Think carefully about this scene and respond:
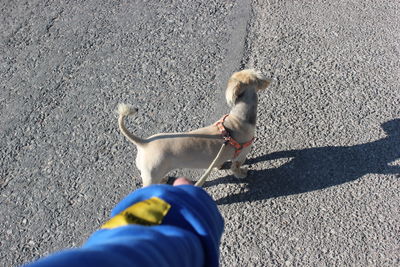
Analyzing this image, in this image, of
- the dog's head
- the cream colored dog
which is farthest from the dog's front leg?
the dog's head

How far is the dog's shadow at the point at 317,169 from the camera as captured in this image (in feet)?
9.81

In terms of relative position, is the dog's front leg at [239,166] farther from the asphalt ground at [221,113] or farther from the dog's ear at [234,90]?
the dog's ear at [234,90]

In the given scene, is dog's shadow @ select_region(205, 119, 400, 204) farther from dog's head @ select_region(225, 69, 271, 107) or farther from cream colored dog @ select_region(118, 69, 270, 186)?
dog's head @ select_region(225, 69, 271, 107)

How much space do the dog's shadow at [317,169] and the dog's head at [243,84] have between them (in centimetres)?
62

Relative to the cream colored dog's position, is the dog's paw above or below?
below

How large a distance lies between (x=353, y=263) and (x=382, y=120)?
1.31 m

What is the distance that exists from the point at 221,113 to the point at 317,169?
97cm

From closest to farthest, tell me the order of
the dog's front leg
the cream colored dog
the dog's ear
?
1. the cream colored dog
2. the dog's ear
3. the dog's front leg

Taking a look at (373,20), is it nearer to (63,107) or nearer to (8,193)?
(63,107)

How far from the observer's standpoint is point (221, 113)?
349 cm

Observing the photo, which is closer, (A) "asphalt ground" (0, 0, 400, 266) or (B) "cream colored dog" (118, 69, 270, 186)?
(B) "cream colored dog" (118, 69, 270, 186)

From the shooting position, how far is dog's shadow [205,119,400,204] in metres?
2.99

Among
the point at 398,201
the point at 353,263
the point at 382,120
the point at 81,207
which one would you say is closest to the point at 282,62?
the point at 382,120

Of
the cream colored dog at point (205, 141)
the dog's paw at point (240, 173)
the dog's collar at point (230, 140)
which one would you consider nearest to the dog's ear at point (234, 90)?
the cream colored dog at point (205, 141)
